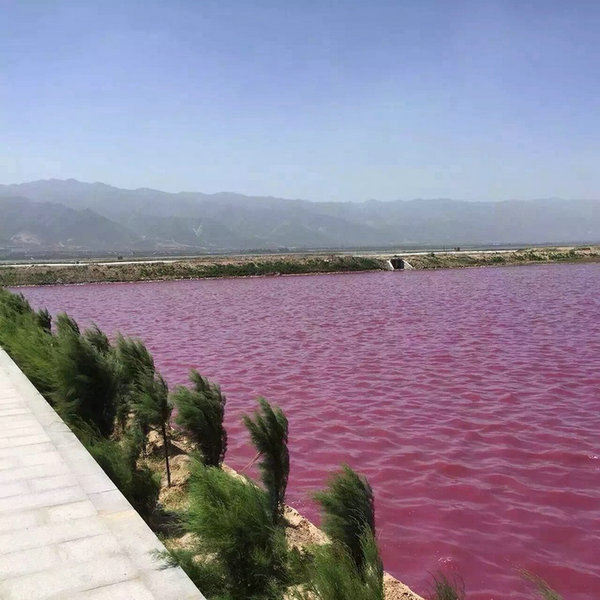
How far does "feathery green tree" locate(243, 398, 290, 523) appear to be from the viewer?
5910 mm

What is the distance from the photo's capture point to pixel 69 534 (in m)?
4.52

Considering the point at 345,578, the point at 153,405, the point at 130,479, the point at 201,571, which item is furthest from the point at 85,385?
the point at 345,578

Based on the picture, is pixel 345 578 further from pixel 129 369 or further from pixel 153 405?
pixel 129 369

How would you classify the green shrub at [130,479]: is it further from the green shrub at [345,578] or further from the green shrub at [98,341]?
the green shrub at [98,341]

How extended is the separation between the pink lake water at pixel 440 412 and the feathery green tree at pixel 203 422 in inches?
41.9

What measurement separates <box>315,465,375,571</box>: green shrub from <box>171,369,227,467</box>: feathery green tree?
2.48 meters

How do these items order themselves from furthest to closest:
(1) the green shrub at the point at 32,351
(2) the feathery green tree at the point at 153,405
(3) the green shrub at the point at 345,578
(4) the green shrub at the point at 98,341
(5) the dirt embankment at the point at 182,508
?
(4) the green shrub at the point at 98,341, (1) the green shrub at the point at 32,351, (2) the feathery green tree at the point at 153,405, (5) the dirt embankment at the point at 182,508, (3) the green shrub at the point at 345,578

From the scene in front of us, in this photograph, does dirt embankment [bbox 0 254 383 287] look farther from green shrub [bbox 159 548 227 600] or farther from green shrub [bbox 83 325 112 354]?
green shrub [bbox 159 548 227 600]

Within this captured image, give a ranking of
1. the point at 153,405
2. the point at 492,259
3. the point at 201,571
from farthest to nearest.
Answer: the point at 492,259, the point at 153,405, the point at 201,571

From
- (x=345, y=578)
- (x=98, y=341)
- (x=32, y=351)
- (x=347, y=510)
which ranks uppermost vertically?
(x=98, y=341)

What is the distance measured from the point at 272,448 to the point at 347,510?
1530 millimetres

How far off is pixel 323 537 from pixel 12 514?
276 cm

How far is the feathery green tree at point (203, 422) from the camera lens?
6988 millimetres

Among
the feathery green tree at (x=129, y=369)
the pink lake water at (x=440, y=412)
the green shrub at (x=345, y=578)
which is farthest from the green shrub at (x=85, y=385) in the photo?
the green shrub at (x=345, y=578)
